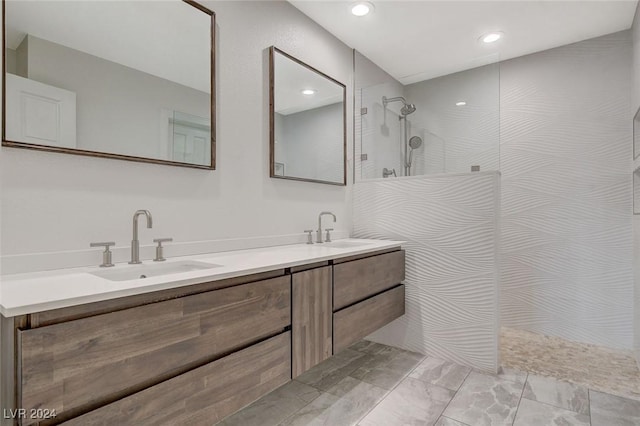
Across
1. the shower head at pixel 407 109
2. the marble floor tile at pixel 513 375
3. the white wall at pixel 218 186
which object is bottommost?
the marble floor tile at pixel 513 375

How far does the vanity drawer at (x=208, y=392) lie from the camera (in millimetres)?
1033

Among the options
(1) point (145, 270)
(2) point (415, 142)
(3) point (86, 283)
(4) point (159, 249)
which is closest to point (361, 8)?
(2) point (415, 142)

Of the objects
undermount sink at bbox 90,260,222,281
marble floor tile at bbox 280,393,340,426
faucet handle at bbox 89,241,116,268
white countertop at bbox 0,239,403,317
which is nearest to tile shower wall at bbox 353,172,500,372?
marble floor tile at bbox 280,393,340,426

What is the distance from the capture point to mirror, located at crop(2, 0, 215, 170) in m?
1.29

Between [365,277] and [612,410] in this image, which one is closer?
[612,410]

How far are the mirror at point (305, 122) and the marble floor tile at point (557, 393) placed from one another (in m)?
1.89

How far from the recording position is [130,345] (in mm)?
1044

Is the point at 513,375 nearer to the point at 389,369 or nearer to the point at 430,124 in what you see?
the point at 389,369

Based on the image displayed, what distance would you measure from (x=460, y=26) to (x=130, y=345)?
300 cm

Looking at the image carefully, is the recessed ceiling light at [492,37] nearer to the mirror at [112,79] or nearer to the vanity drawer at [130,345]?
the mirror at [112,79]

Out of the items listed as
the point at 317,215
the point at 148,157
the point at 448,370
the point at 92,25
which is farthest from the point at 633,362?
the point at 92,25

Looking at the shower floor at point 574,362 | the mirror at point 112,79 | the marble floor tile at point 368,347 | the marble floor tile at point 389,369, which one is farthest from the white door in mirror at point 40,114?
the shower floor at point 574,362

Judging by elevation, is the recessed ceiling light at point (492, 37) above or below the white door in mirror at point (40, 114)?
above

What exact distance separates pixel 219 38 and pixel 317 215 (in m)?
1.36
